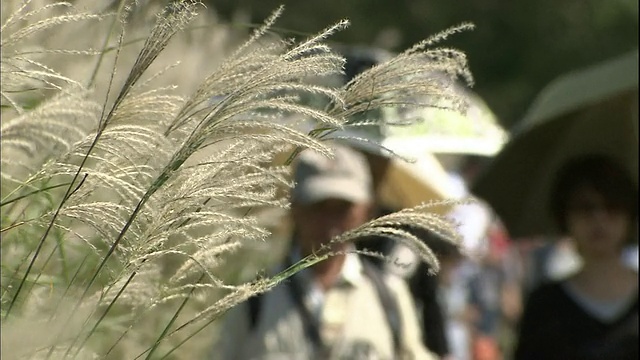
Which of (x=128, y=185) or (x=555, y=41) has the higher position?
(x=555, y=41)

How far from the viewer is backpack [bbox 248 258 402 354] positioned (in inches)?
167

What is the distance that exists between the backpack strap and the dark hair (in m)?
1.15

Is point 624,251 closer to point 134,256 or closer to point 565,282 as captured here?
point 565,282

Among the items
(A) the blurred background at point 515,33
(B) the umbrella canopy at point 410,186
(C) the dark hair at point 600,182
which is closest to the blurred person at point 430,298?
(B) the umbrella canopy at point 410,186

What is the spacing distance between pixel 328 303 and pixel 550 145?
1903mm

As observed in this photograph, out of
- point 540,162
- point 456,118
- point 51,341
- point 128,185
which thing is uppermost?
point 456,118

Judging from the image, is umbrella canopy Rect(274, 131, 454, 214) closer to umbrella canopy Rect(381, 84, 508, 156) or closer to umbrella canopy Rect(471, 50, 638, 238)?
umbrella canopy Rect(381, 84, 508, 156)

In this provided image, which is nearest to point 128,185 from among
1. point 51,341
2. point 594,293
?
point 51,341

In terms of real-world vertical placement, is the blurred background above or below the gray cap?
above

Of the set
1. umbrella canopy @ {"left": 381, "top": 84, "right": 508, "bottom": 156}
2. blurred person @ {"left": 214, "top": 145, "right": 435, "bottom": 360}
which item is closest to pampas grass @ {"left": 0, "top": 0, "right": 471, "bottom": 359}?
blurred person @ {"left": 214, "top": 145, "right": 435, "bottom": 360}

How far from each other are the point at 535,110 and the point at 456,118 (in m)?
1.27

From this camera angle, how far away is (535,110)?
576 cm

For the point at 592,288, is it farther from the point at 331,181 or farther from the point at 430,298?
the point at 331,181

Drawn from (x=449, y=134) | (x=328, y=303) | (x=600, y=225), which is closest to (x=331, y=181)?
(x=328, y=303)
